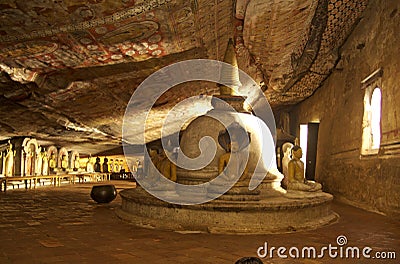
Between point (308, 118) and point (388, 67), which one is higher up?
point (388, 67)

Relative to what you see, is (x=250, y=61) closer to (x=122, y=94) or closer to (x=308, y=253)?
(x=122, y=94)

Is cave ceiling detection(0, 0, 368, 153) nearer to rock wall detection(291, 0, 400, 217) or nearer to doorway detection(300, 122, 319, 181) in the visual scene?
rock wall detection(291, 0, 400, 217)

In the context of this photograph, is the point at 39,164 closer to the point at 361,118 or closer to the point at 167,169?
the point at 167,169

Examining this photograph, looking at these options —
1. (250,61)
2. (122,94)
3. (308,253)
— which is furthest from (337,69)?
(308,253)

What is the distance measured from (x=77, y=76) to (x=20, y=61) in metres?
1.84

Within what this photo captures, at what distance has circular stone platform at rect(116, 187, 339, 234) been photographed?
226 inches

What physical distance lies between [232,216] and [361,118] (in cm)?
586

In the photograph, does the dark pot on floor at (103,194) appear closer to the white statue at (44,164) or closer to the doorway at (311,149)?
the doorway at (311,149)

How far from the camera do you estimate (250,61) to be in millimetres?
12500

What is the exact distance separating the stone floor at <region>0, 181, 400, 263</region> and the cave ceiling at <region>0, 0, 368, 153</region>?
142 inches

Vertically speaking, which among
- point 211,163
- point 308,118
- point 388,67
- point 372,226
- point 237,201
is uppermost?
point 388,67

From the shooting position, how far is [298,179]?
725 cm

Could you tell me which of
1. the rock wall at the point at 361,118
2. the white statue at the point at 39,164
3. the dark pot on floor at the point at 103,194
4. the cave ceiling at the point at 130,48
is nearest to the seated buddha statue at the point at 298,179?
the rock wall at the point at 361,118

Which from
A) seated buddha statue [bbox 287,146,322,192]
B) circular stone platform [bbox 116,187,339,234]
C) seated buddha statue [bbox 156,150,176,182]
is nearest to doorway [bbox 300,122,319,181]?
seated buddha statue [bbox 287,146,322,192]
